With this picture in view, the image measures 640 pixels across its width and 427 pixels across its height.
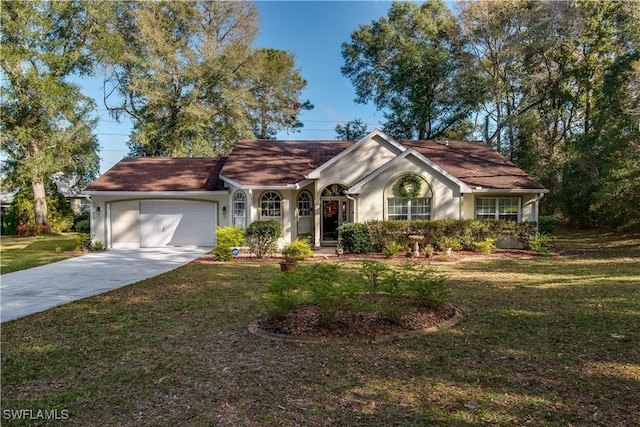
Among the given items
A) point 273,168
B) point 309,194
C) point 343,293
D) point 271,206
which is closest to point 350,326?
point 343,293

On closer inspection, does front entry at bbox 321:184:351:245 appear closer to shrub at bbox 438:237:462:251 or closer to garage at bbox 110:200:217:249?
shrub at bbox 438:237:462:251

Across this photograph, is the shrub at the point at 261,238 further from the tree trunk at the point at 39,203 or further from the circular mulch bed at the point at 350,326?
the tree trunk at the point at 39,203

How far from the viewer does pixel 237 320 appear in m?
6.48

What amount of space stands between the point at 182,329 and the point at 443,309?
435cm

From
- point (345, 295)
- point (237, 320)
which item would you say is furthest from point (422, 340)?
point (237, 320)

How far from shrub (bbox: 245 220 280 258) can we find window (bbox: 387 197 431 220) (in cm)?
506

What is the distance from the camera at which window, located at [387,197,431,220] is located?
16375mm

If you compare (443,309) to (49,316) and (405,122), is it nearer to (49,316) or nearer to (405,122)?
(49,316)

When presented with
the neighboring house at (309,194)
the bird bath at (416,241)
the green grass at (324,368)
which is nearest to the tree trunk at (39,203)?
the neighboring house at (309,194)

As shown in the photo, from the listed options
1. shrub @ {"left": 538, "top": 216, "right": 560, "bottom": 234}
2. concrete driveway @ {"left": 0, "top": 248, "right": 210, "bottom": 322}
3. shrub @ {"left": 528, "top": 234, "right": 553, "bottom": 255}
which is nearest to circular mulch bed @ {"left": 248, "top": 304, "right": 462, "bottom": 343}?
concrete driveway @ {"left": 0, "top": 248, "right": 210, "bottom": 322}

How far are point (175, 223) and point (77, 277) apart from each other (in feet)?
26.1

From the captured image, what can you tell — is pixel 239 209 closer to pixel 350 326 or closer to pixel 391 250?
pixel 391 250

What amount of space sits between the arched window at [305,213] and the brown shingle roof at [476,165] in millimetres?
6728

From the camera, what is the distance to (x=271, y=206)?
17.6 m
